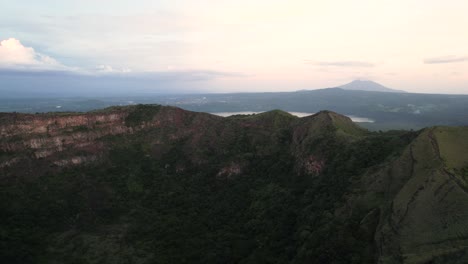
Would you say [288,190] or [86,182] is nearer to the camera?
[288,190]

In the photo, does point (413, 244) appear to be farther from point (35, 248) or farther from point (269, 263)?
point (35, 248)

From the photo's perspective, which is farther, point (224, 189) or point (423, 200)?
point (224, 189)

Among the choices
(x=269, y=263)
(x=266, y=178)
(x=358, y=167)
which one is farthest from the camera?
(x=266, y=178)

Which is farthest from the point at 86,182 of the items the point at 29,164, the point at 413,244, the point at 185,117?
the point at 413,244

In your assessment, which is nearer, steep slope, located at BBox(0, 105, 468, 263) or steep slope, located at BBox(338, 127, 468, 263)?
steep slope, located at BBox(338, 127, 468, 263)

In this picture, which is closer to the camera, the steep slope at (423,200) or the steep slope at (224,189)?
the steep slope at (423,200)

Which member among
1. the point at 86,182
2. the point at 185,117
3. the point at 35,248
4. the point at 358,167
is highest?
the point at 185,117

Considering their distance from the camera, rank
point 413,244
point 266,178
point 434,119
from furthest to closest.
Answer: point 434,119 → point 266,178 → point 413,244

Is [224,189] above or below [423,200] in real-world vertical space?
below
